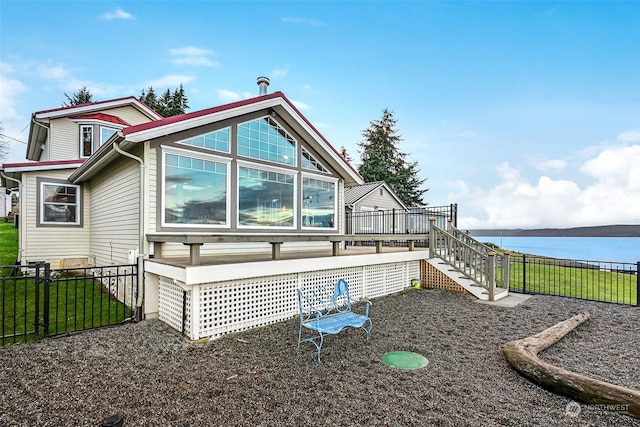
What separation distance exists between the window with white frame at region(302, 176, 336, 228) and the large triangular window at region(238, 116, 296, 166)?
943 millimetres

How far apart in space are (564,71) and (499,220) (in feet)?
36.0

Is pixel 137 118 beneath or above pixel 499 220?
above

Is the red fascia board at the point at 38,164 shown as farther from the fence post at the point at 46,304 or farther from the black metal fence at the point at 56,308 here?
the fence post at the point at 46,304

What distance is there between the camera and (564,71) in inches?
417

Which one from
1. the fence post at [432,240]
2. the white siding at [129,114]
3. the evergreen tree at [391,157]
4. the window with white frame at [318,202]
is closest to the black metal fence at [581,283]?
the fence post at [432,240]

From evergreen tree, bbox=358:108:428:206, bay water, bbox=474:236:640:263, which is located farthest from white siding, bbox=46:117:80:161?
evergreen tree, bbox=358:108:428:206

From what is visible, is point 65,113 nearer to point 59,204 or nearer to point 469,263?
point 59,204

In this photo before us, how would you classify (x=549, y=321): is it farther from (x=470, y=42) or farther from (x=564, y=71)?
(x=470, y=42)

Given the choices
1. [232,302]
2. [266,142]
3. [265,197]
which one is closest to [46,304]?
[232,302]

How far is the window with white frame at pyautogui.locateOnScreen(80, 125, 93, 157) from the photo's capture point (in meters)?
12.1

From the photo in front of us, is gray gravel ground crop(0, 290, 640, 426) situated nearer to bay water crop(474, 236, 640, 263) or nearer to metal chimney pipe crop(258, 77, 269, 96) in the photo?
bay water crop(474, 236, 640, 263)

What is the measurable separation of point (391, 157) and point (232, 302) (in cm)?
3047

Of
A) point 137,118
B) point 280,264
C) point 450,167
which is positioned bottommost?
point 280,264

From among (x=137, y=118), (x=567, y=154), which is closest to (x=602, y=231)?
(x=567, y=154)
